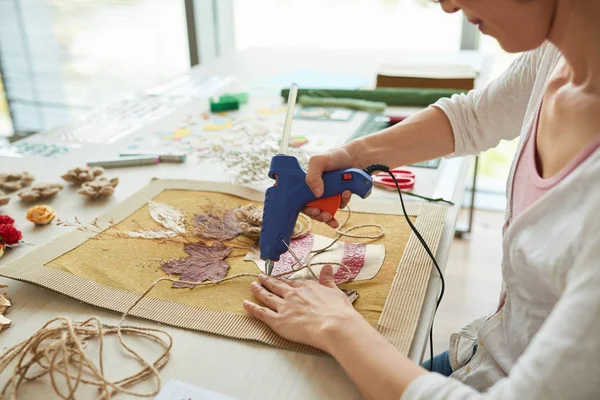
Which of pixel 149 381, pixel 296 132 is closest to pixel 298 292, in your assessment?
pixel 149 381

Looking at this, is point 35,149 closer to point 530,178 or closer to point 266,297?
point 266,297

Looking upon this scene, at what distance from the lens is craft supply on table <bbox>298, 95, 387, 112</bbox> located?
161 centimetres

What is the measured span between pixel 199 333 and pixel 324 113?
3.18ft

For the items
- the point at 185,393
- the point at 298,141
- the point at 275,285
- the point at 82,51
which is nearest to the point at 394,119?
the point at 298,141

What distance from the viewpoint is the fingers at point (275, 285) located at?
2.66 feet

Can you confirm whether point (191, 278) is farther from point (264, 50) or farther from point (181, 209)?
point (264, 50)

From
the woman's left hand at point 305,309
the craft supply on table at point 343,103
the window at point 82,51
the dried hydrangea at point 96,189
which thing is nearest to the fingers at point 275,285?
the woman's left hand at point 305,309

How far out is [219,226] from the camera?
3.35 ft

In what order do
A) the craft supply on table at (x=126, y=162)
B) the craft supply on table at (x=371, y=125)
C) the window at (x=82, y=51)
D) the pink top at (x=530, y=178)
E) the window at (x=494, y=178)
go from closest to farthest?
1. the pink top at (x=530, y=178)
2. the craft supply on table at (x=126, y=162)
3. the craft supply on table at (x=371, y=125)
4. the window at (x=494, y=178)
5. the window at (x=82, y=51)

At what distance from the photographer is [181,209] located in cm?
108

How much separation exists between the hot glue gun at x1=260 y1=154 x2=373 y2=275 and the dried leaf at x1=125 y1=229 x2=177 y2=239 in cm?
20

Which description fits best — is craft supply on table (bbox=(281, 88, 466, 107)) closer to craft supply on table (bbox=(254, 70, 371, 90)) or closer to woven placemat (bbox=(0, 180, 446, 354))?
craft supply on table (bbox=(254, 70, 371, 90))

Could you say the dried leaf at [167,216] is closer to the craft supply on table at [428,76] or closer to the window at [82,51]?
the craft supply on table at [428,76]

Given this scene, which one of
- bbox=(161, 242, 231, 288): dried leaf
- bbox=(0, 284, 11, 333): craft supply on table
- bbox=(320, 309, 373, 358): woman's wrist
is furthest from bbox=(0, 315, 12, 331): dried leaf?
bbox=(320, 309, 373, 358): woman's wrist
